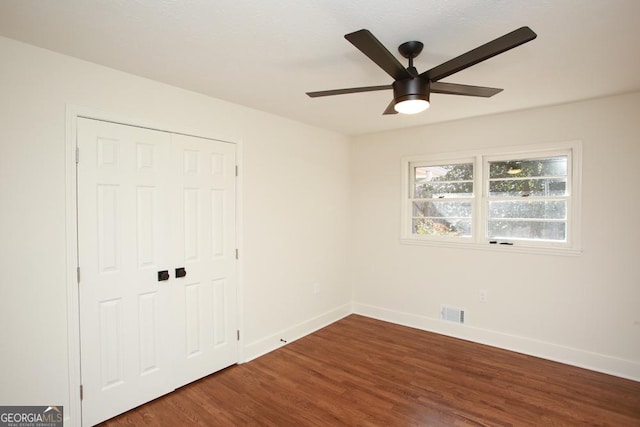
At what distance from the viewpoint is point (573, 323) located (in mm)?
3162

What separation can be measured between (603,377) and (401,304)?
199 centimetres

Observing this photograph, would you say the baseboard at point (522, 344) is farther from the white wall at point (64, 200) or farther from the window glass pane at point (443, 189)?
the window glass pane at point (443, 189)

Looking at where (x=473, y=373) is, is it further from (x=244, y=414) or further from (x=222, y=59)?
(x=222, y=59)

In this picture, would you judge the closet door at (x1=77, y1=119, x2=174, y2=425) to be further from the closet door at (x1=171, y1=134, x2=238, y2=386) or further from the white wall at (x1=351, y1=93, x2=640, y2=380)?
the white wall at (x1=351, y1=93, x2=640, y2=380)

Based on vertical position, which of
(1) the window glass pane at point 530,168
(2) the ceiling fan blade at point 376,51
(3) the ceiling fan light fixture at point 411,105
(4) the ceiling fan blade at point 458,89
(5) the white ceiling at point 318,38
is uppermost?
(5) the white ceiling at point 318,38

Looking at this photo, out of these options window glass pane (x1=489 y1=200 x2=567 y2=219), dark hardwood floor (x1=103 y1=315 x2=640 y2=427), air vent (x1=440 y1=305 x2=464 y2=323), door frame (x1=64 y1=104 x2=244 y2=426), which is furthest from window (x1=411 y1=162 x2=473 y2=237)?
door frame (x1=64 y1=104 x2=244 y2=426)

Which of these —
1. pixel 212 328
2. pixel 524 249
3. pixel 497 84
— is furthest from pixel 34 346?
pixel 524 249

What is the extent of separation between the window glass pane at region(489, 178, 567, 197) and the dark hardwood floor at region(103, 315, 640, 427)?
1.67m

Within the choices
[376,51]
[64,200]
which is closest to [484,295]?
[376,51]

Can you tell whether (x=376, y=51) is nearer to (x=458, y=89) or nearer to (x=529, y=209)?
(x=458, y=89)

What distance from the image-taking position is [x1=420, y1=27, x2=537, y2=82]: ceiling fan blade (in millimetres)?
1337

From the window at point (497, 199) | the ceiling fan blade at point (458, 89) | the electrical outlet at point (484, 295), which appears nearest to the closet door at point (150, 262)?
the ceiling fan blade at point (458, 89)

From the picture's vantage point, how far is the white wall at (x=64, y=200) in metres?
1.95

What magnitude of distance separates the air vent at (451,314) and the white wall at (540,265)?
7 centimetres
